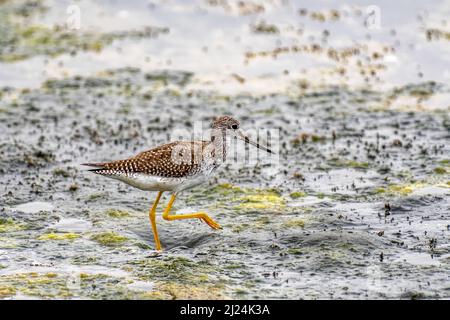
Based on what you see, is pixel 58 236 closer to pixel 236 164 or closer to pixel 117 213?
pixel 117 213

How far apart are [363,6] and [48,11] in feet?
34.2

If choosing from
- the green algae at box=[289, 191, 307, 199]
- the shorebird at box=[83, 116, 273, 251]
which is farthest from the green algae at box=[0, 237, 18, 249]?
the green algae at box=[289, 191, 307, 199]

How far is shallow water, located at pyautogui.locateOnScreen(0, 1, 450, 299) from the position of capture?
445 inches

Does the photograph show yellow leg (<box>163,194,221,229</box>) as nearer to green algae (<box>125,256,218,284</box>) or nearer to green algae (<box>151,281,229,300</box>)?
green algae (<box>125,256,218,284</box>)

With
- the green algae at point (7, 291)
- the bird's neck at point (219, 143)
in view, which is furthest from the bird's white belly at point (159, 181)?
the green algae at point (7, 291)

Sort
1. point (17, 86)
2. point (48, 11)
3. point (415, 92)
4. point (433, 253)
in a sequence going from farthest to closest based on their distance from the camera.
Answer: point (48, 11), point (17, 86), point (415, 92), point (433, 253)

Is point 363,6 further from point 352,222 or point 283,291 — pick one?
point 283,291

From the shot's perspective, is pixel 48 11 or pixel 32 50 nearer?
pixel 32 50

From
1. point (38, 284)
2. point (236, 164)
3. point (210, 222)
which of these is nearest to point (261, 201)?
point (210, 222)

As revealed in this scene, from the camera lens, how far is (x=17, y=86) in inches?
836

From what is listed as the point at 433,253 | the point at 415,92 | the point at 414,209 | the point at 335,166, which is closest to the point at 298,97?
the point at 415,92

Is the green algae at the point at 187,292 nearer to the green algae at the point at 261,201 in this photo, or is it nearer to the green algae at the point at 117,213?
the green algae at the point at 117,213
